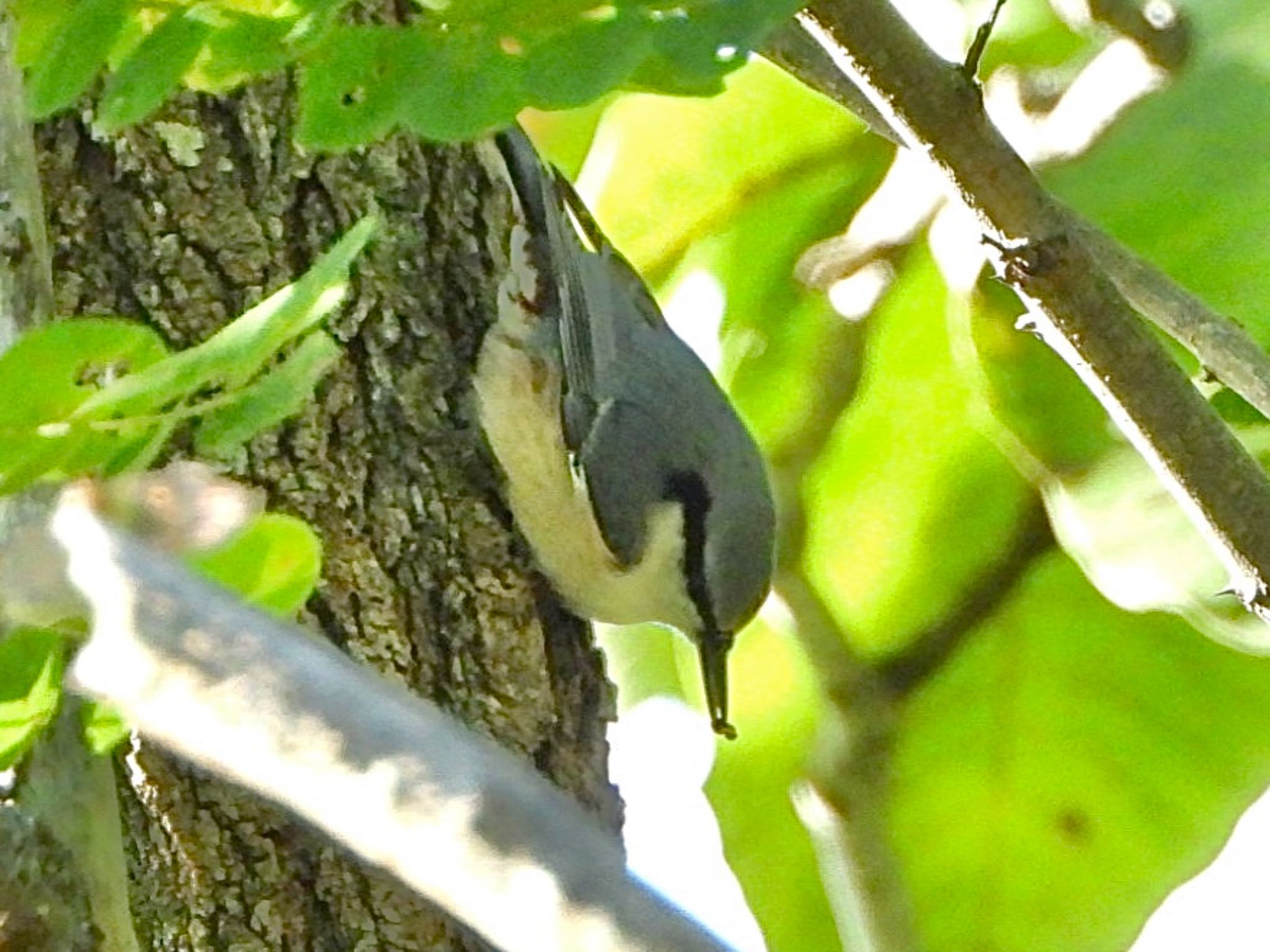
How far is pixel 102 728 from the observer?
51 cm

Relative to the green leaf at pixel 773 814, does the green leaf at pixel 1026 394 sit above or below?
above

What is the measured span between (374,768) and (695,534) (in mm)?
1238

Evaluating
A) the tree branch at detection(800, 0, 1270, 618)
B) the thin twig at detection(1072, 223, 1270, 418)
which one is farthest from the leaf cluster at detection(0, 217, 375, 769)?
the thin twig at detection(1072, 223, 1270, 418)

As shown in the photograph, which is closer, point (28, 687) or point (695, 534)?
point (28, 687)

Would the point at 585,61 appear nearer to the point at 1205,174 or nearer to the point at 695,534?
the point at 1205,174

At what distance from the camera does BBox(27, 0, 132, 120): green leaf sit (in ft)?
1.80

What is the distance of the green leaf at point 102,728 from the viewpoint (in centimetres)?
49

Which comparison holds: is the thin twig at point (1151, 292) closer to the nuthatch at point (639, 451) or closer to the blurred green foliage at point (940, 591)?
the blurred green foliage at point (940, 591)

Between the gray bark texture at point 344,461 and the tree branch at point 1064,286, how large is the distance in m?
0.46

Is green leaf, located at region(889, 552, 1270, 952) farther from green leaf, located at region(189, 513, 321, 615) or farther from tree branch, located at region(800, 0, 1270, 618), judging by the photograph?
green leaf, located at region(189, 513, 321, 615)

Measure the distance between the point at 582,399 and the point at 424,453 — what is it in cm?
32

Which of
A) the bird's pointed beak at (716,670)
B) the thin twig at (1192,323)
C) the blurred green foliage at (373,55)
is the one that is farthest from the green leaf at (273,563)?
the bird's pointed beak at (716,670)

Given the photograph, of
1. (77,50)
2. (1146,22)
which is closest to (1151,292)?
(1146,22)

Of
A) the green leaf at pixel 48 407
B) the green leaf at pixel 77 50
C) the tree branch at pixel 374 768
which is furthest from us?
the green leaf at pixel 77 50
